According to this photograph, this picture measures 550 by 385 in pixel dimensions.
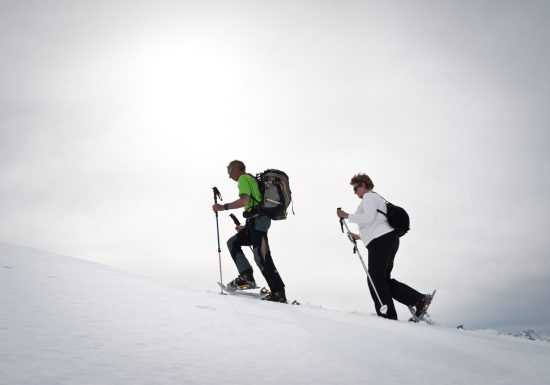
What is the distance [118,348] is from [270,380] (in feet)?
2.76

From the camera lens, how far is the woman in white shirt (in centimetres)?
559

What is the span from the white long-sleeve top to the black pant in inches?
3.5

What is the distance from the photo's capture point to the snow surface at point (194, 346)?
1767 mm

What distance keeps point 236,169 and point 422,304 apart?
3.65 m

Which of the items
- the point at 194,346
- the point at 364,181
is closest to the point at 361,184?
the point at 364,181

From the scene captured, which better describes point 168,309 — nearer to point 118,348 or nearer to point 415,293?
point 118,348

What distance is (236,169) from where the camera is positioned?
6.40 m

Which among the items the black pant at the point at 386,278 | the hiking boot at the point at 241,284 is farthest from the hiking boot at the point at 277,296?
the black pant at the point at 386,278

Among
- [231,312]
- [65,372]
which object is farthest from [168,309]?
[65,372]

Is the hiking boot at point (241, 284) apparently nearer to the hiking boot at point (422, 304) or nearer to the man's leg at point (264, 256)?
the man's leg at point (264, 256)

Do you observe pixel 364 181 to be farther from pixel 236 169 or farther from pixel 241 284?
pixel 241 284

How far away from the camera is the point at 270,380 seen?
186 centimetres

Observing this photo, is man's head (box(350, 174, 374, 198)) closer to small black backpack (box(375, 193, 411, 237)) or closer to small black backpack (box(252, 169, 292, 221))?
small black backpack (box(375, 193, 411, 237))

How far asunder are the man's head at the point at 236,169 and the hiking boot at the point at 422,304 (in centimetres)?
350
